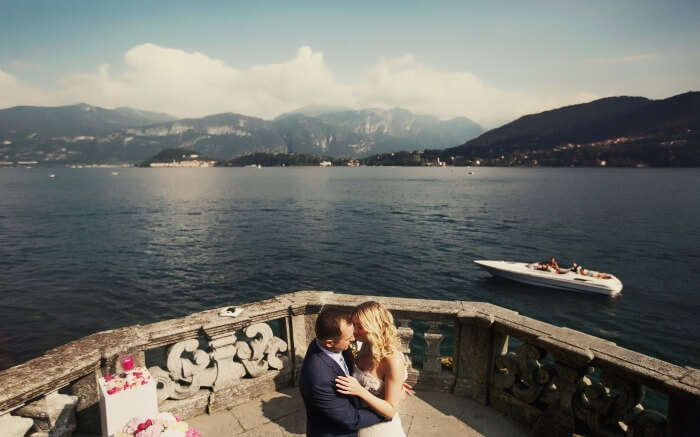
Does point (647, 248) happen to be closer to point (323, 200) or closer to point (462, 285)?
point (462, 285)

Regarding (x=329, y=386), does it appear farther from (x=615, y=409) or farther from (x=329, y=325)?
(x=615, y=409)

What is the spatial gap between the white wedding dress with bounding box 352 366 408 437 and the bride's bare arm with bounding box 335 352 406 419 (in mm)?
68

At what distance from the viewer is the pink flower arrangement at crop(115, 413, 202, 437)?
138 inches

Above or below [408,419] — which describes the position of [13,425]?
above

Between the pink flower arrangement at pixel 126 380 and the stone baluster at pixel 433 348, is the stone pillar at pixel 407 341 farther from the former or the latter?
the pink flower arrangement at pixel 126 380

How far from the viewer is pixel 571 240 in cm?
4678

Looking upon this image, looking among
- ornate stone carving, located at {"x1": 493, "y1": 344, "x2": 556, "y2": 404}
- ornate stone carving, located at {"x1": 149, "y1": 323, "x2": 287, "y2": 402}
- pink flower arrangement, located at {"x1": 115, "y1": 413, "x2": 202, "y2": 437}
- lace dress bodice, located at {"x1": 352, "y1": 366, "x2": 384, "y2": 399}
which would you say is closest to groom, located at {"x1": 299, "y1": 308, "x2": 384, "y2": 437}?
lace dress bodice, located at {"x1": 352, "y1": 366, "x2": 384, "y2": 399}

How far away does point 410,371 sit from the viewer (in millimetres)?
5863

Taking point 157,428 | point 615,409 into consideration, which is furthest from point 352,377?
point 615,409

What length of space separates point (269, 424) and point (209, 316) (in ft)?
5.60

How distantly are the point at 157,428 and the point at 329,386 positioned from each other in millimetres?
1802

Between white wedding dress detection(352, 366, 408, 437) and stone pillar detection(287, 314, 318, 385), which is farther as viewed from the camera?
stone pillar detection(287, 314, 318, 385)

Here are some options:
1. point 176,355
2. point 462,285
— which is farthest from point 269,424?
point 462,285

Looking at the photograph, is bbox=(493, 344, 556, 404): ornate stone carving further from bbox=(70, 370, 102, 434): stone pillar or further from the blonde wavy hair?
bbox=(70, 370, 102, 434): stone pillar
